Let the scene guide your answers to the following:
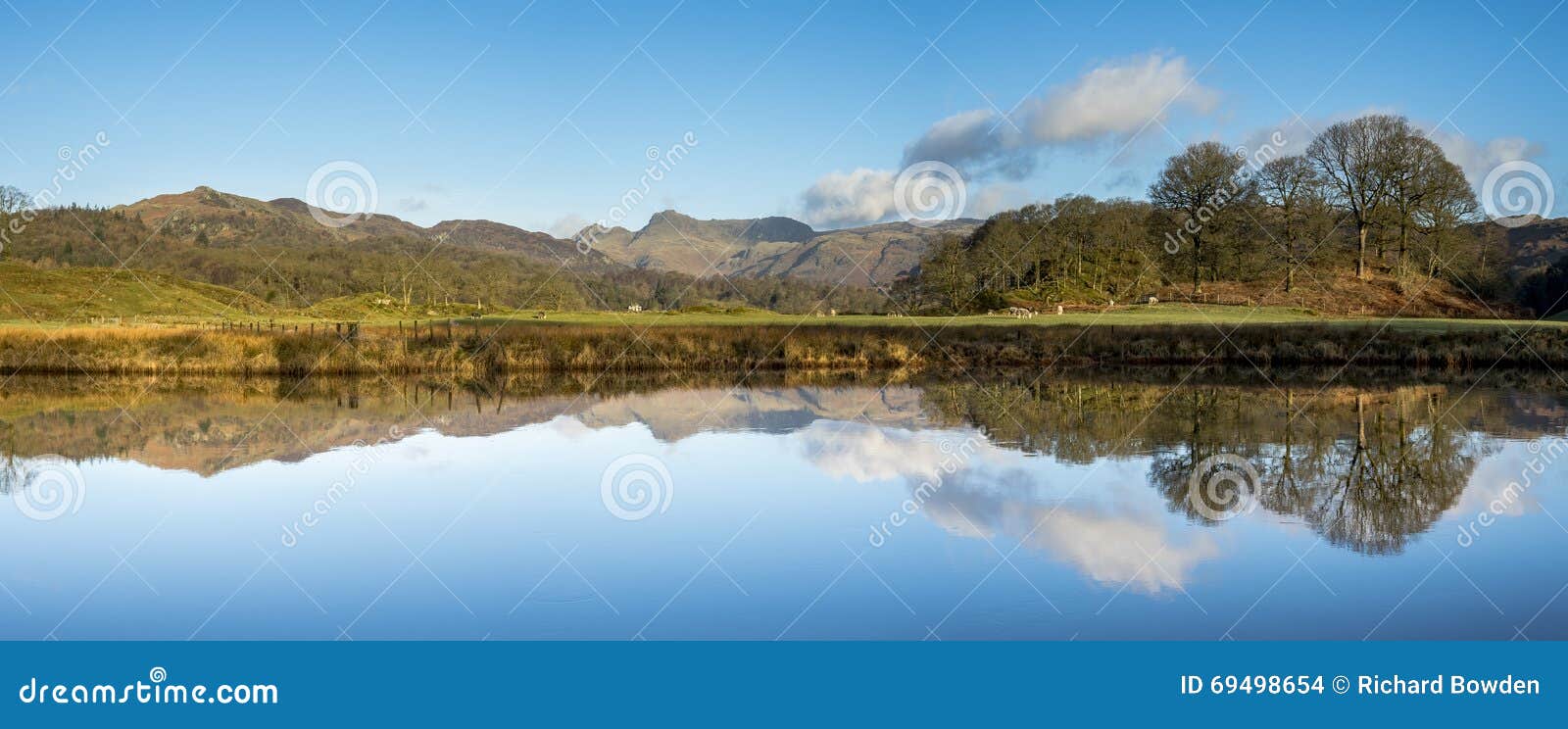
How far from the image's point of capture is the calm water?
653cm

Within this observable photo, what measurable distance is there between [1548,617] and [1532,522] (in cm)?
334

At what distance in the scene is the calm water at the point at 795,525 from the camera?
6.53 m

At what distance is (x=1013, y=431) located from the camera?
50.8ft

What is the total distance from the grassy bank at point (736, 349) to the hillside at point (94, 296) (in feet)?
126

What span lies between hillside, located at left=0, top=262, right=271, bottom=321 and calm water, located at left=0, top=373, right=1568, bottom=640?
60473mm

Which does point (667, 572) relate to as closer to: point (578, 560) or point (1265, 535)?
point (578, 560)

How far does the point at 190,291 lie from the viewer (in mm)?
88000

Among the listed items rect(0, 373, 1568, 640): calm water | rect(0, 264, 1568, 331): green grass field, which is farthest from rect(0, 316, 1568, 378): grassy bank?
rect(0, 373, 1568, 640): calm water

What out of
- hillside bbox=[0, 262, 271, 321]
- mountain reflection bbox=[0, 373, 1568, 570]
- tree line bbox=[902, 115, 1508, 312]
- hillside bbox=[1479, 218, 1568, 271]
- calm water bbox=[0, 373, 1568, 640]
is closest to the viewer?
calm water bbox=[0, 373, 1568, 640]

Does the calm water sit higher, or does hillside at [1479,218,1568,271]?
hillside at [1479,218,1568,271]

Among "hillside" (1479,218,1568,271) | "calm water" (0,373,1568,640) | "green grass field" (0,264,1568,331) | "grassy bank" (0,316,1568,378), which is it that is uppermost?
"hillside" (1479,218,1568,271)

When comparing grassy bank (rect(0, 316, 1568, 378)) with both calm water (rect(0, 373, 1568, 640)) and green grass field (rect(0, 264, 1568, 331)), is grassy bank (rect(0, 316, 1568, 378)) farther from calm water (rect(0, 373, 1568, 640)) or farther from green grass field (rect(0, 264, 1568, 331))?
calm water (rect(0, 373, 1568, 640))

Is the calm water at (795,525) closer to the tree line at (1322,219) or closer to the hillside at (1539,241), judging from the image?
the tree line at (1322,219)

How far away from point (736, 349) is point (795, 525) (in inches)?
922
